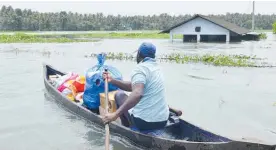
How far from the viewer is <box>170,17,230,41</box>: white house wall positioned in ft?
116

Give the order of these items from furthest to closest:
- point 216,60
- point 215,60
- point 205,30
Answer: point 205,30 → point 215,60 → point 216,60

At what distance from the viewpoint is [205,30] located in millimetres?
36156

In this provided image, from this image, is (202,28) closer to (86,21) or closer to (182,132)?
(182,132)

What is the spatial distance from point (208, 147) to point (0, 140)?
420cm

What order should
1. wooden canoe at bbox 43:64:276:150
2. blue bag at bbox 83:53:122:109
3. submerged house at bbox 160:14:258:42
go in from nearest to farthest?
wooden canoe at bbox 43:64:276:150, blue bag at bbox 83:53:122:109, submerged house at bbox 160:14:258:42

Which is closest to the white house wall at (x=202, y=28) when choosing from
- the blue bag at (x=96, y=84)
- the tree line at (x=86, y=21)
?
→ the blue bag at (x=96, y=84)

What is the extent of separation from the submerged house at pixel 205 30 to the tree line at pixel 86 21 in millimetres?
41792

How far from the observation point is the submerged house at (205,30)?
115 feet

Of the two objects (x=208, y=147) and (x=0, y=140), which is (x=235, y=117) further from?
(x=0, y=140)

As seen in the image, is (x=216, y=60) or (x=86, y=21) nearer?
(x=216, y=60)

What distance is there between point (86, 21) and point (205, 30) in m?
48.6

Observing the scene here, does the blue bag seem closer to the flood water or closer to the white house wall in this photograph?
the flood water

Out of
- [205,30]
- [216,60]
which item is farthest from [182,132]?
[205,30]

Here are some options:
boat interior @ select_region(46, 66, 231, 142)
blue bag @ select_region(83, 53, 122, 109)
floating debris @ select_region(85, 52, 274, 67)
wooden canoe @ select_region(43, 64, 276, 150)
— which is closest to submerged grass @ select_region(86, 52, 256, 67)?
floating debris @ select_region(85, 52, 274, 67)
